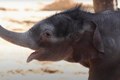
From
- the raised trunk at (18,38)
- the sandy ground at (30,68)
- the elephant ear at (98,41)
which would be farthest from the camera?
the sandy ground at (30,68)

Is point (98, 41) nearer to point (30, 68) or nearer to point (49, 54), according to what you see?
point (49, 54)

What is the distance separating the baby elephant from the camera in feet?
7.66

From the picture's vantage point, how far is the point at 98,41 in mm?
2365

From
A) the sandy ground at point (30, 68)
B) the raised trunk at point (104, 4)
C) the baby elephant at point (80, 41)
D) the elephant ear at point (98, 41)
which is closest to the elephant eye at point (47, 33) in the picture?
the baby elephant at point (80, 41)

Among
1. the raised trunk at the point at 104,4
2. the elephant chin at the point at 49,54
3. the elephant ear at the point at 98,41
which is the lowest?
the elephant chin at the point at 49,54

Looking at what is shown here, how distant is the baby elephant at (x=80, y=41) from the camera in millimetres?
2334

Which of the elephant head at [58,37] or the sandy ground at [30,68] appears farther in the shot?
the sandy ground at [30,68]

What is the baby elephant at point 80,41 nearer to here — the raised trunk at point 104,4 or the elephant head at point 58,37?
the elephant head at point 58,37

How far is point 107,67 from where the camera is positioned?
2391 mm

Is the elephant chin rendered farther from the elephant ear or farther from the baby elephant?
the elephant ear

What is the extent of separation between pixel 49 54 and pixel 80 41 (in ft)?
0.56

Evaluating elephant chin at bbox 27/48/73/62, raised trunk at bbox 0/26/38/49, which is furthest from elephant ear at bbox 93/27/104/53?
raised trunk at bbox 0/26/38/49

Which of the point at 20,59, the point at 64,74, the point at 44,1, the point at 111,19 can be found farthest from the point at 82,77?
the point at 44,1

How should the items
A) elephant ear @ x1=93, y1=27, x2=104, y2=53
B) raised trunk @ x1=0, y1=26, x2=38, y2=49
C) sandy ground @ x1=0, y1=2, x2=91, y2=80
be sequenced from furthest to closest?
sandy ground @ x1=0, y1=2, x2=91, y2=80 < elephant ear @ x1=93, y1=27, x2=104, y2=53 < raised trunk @ x1=0, y1=26, x2=38, y2=49
